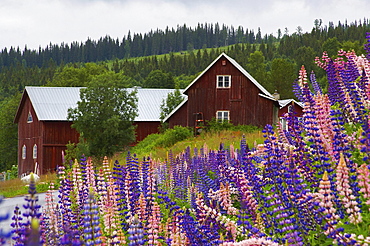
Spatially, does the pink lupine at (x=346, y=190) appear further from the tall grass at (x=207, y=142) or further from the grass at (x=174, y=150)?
the tall grass at (x=207, y=142)

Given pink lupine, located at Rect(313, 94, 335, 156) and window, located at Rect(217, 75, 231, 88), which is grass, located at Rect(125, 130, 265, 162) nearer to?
window, located at Rect(217, 75, 231, 88)

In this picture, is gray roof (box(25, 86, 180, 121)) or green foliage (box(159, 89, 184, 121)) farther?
green foliage (box(159, 89, 184, 121))

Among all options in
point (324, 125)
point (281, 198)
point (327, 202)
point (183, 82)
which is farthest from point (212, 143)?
point (183, 82)

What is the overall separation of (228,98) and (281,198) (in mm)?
38655

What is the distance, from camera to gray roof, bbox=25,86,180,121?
48.3 meters

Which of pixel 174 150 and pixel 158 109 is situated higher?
pixel 158 109

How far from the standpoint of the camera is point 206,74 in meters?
42.8

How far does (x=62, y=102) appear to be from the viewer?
50.2 metres

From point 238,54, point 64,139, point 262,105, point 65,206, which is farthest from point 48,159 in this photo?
point 238,54

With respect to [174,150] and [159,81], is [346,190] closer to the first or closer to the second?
[174,150]

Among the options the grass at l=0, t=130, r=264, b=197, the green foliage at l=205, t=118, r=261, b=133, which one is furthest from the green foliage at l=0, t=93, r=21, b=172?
the grass at l=0, t=130, r=264, b=197

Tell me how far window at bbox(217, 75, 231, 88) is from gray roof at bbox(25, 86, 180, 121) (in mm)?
9309

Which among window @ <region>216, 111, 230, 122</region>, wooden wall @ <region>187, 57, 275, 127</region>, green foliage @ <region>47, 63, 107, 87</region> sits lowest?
window @ <region>216, 111, 230, 122</region>

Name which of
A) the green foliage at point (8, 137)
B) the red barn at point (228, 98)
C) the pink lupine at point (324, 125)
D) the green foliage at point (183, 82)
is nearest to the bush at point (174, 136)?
the red barn at point (228, 98)
